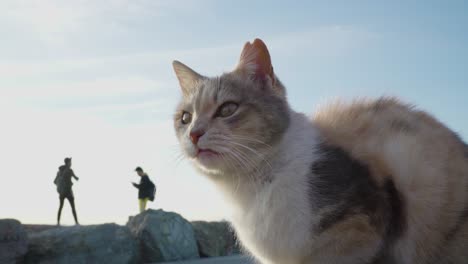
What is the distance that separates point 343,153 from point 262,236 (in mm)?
615

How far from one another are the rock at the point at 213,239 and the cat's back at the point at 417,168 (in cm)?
693

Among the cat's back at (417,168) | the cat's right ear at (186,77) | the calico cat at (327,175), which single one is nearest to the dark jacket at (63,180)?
the cat's right ear at (186,77)

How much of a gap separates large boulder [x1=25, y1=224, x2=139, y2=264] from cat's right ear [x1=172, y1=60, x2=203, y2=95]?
5.23 metres

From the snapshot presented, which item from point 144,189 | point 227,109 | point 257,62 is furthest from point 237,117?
point 144,189

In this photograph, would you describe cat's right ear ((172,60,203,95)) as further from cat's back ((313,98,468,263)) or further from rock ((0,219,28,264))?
rock ((0,219,28,264))

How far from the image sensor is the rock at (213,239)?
31.2ft

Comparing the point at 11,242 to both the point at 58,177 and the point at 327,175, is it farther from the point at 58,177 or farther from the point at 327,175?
the point at 327,175

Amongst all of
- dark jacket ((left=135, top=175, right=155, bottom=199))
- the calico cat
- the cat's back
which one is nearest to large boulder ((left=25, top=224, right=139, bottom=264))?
dark jacket ((left=135, top=175, right=155, bottom=199))

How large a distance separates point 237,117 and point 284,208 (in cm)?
56

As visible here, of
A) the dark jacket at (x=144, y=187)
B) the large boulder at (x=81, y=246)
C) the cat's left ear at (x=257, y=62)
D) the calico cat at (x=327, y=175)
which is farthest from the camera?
the dark jacket at (x=144, y=187)

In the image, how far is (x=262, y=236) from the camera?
96.0 inches

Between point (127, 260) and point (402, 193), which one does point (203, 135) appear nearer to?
point (402, 193)

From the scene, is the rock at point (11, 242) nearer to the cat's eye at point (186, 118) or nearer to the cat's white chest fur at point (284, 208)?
the cat's eye at point (186, 118)

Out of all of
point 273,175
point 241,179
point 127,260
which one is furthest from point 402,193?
point 127,260
